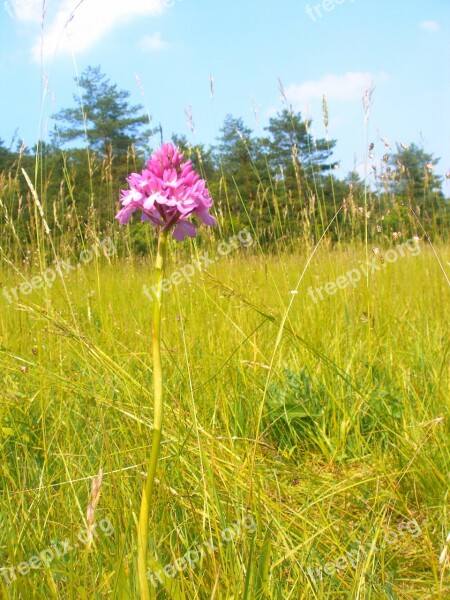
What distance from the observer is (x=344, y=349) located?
2516 millimetres

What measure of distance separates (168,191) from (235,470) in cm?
82

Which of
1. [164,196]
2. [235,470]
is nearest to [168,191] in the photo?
[164,196]

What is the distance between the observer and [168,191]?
0.90m

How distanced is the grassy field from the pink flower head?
400mm

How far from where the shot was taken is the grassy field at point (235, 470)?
3.64ft

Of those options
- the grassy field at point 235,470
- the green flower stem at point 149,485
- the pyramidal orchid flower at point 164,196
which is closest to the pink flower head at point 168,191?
the pyramidal orchid flower at point 164,196

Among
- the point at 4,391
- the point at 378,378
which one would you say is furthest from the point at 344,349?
the point at 4,391

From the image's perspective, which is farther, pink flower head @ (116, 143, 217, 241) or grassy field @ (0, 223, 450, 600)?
grassy field @ (0, 223, 450, 600)

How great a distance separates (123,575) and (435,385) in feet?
4.27

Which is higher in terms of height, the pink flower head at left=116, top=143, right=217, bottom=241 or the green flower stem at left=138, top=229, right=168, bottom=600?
the pink flower head at left=116, top=143, right=217, bottom=241

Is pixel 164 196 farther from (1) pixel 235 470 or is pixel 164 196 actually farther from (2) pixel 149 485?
(1) pixel 235 470

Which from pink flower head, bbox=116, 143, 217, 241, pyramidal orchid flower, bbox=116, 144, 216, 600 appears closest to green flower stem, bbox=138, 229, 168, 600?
pyramidal orchid flower, bbox=116, 144, 216, 600

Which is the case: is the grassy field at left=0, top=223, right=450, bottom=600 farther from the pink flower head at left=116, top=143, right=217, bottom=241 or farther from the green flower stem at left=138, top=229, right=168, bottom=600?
the pink flower head at left=116, top=143, right=217, bottom=241

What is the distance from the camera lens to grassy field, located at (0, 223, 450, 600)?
3.64 ft
